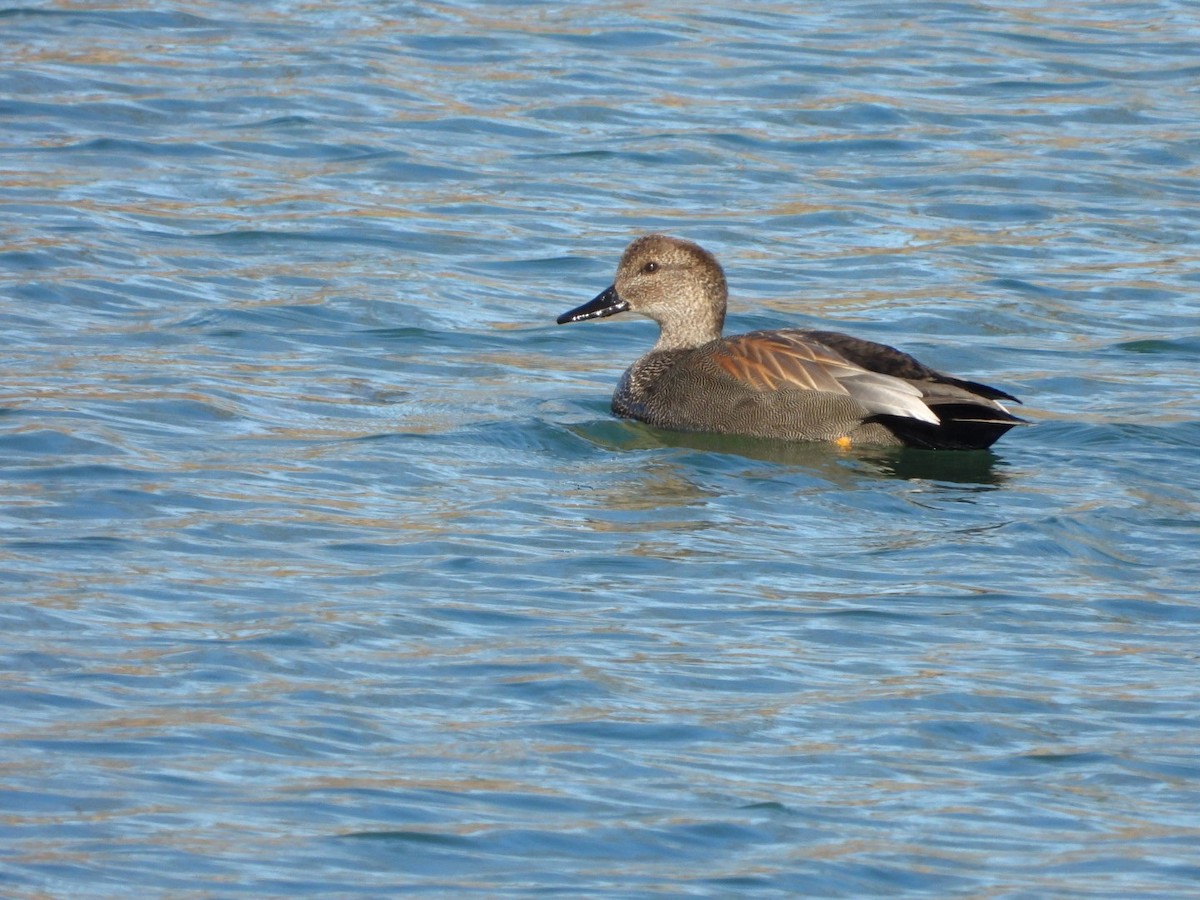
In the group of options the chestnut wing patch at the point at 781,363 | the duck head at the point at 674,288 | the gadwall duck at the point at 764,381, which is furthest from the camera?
the duck head at the point at 674,288

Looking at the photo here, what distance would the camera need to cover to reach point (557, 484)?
8.73 metres

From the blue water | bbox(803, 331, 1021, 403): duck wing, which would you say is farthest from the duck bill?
bbox(803, 331, 1021, 403): duck wing

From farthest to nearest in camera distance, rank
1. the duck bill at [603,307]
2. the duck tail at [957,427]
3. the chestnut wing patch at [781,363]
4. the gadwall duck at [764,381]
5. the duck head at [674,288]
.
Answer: the duck bill at [603,307], the duck head at [674,288], the chestnut wing patch at [781,363], the gadwall duck at [764,381], the duck tail at [957,427]

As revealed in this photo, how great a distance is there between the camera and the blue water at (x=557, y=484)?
551 cm

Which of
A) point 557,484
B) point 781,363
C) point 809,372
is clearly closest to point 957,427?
point 809,372

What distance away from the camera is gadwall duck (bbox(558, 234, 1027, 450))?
359 inches

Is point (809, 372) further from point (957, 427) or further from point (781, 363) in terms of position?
point (957, 427)

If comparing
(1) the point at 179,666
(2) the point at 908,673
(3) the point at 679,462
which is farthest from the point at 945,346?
(1) the point at 179,666

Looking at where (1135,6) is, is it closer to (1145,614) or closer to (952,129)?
(952,129)

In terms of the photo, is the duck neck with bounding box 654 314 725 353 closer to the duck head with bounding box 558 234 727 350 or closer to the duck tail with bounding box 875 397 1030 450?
the duck head with bounding box 558 234 727 350

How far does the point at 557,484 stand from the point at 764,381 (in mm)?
1238

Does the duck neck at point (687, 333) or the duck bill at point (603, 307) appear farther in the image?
the duck bill at point (603, 307)

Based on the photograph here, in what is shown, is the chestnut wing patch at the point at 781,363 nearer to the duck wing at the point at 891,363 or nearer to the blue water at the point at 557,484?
the duck wing at the point at 891,363

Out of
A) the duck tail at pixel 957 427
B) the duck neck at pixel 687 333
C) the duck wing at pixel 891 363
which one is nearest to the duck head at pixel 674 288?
the duck neck at pixel 687 333
